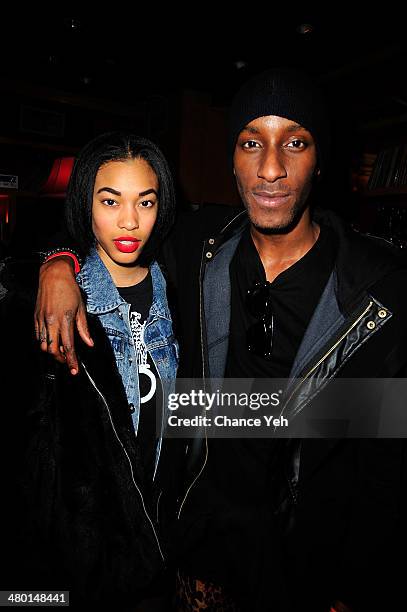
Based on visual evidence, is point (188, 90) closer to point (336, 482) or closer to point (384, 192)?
point (384, 192)

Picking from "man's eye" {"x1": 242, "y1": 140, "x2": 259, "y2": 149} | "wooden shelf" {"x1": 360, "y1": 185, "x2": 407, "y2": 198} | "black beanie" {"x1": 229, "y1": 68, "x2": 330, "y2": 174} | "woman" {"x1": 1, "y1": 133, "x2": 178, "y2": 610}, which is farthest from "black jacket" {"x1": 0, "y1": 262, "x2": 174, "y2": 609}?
"wooden shelf" {"x1": 360, "y1": 185, "x2": 407, "y2": 198}

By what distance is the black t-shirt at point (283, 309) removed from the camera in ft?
5.14

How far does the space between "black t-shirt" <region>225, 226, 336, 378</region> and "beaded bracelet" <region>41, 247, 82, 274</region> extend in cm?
56

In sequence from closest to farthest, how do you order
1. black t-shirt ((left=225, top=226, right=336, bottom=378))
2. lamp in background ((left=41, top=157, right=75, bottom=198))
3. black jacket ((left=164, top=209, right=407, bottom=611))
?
black jacket ((left=164, top=209, right=407, bottom=611))
black t-shirt ((left=225, top=226, right=336, bottom=378))
lamp in background ((left=41, top=157, right=75, bottom=198))

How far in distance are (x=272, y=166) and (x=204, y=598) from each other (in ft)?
4.94

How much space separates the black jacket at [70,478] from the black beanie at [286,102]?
0.95 m

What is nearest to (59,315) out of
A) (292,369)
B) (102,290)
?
(102,290)

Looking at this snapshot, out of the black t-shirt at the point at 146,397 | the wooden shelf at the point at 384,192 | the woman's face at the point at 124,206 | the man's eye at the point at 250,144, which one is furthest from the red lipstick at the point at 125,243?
the wooden shelf at the point at 384,192

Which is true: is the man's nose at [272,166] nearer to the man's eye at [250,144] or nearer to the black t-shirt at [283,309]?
the man's eye at [250,144]

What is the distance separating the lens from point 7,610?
143cm

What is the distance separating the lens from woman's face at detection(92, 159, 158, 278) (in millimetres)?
1506

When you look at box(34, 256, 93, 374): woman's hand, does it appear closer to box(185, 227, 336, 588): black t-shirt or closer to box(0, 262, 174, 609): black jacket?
box(0, 262, 174, 609): black jacket

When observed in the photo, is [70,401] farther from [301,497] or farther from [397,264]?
[397,264]

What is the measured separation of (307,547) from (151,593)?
62cm
